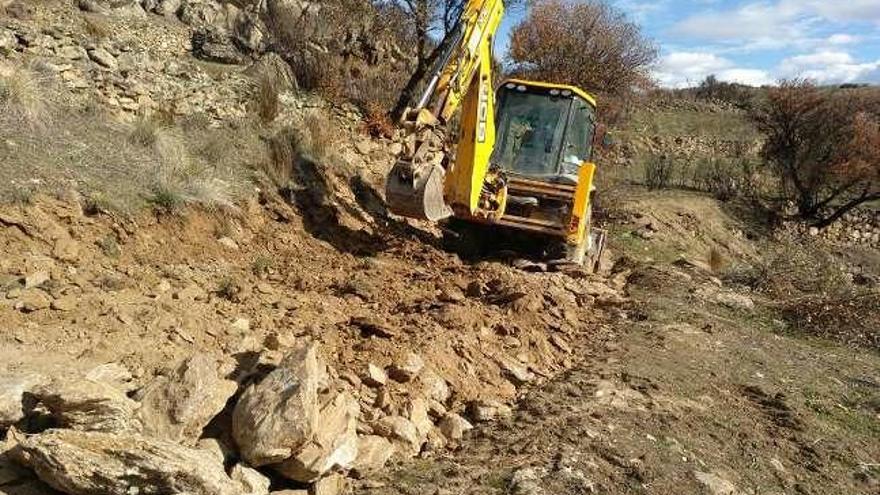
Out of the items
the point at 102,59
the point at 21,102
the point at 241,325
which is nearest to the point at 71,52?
the point at 102,59

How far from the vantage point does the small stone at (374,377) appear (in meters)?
4.62

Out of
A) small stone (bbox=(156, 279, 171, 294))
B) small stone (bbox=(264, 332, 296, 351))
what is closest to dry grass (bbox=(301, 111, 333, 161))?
small stone (bbox=(156, 279, 171, 294))

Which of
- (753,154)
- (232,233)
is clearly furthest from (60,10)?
(753,154)

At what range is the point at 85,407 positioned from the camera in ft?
11.0

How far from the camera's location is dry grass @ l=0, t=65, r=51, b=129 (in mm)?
7066

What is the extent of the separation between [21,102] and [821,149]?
17442 millimetres

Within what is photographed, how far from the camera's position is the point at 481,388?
523 centimetres

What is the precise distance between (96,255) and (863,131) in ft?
57.6

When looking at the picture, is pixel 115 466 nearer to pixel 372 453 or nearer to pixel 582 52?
pixel 372 453

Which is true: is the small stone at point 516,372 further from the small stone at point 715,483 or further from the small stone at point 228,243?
the small stone at point 228,243

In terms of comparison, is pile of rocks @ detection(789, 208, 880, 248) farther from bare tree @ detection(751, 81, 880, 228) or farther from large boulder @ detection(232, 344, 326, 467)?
large boulder @ detection(232, 344, 326, 467)

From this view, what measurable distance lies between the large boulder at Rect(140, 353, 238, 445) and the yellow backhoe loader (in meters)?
3.99

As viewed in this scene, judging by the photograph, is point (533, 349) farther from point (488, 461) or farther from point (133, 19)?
point (133, 19)

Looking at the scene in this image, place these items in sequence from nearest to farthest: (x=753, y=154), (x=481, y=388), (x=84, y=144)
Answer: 1. (x=481, y=388)
2. (x=84, y=144)
3. (x=753, y=154)
